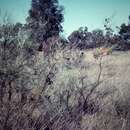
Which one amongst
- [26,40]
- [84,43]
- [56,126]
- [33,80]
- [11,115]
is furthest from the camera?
[84,43]

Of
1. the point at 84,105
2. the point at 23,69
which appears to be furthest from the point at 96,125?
the point at 23,69

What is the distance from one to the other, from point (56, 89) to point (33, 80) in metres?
1.35

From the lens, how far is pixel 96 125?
209 inches

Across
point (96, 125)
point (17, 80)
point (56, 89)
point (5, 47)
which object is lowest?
point (96, 125)

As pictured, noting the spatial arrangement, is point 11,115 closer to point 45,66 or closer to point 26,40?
point 45,66

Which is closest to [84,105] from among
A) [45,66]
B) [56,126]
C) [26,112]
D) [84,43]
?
[45,66]

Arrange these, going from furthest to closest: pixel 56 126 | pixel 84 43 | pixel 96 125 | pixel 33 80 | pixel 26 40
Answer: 1. pixel 84 43
2. pixel 26 40
3. pixel 33 80
4. pixel 96 125
5. pixel 56 126

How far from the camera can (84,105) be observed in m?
7.09

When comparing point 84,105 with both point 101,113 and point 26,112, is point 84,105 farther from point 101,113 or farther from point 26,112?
point 26,112

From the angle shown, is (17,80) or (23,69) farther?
(23,69)

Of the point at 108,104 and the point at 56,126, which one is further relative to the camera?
the point at 108,104

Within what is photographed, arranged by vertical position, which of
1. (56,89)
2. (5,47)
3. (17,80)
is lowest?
(56,89)

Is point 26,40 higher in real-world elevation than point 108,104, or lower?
higher

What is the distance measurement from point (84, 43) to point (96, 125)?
22.8 ft
